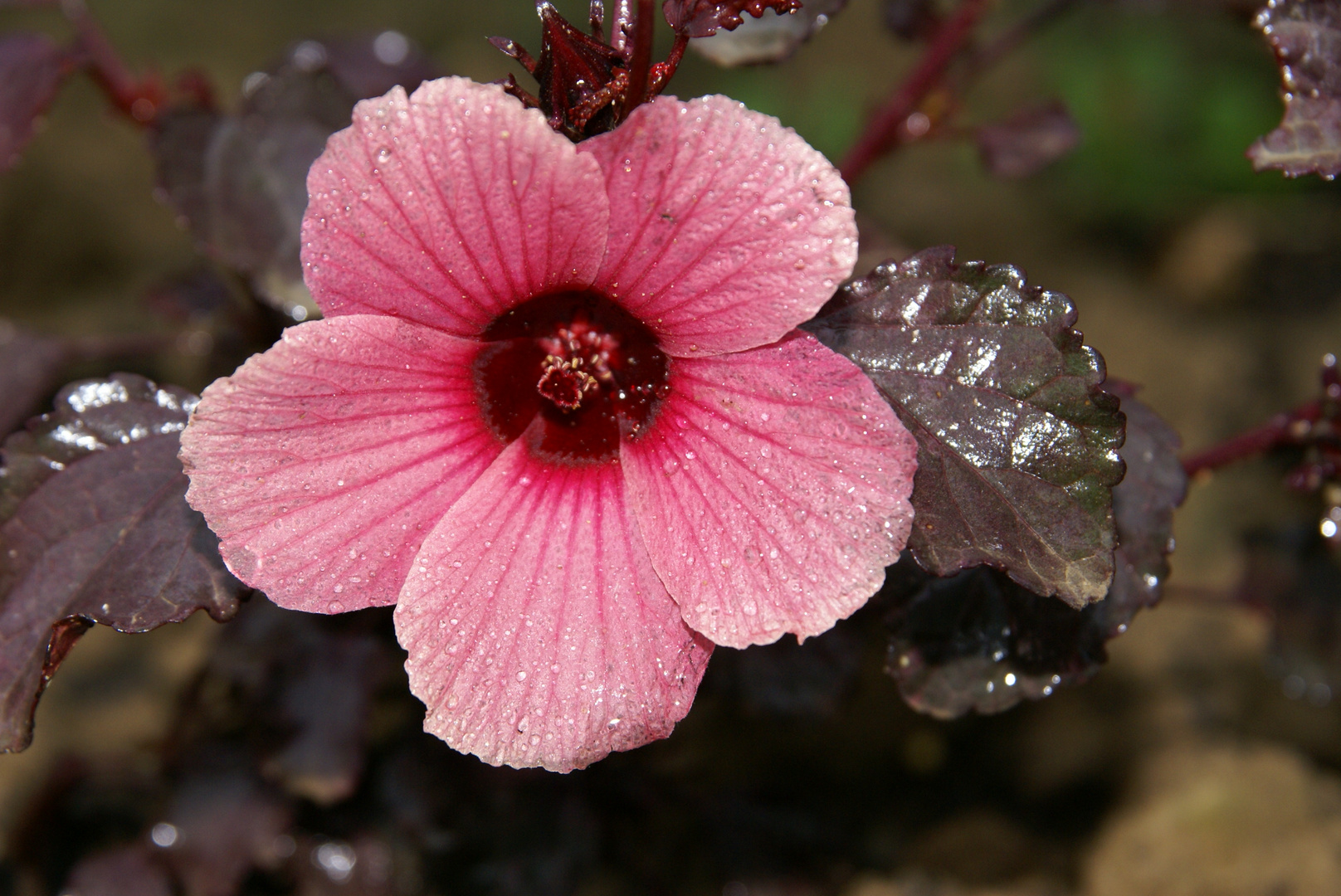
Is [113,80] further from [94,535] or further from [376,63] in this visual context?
[94,535]

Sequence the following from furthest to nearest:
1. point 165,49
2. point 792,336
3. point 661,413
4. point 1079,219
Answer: point 165,49 → point 1079,219 → point 661,413 → point 792,336

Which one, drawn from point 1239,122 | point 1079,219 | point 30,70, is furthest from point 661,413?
point 1239,122

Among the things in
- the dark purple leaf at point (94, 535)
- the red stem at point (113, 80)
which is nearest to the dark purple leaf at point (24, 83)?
the red stem at point (113, 80)

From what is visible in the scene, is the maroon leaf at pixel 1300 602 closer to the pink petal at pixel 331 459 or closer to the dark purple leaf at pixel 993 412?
the dark purple leaf at pixel 993 412

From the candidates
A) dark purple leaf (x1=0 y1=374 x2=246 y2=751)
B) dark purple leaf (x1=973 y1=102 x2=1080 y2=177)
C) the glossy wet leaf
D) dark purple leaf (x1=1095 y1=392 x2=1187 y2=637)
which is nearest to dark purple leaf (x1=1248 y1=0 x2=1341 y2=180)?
dark purple leaf (x1=1095 y1=392 x2=1187 y2=637)

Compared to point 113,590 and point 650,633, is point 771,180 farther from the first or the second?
point 113,590

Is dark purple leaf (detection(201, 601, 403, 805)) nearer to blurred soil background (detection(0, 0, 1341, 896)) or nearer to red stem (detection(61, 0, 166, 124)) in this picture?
blurred soil background (detection(0, 0, 1341, 896))
